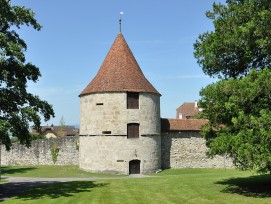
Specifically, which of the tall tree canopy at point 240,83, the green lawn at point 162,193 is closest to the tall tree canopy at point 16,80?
the green lawn at point 162,193

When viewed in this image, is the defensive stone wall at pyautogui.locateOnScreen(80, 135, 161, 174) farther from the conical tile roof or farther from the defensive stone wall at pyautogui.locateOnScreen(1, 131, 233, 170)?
the conical tile roof

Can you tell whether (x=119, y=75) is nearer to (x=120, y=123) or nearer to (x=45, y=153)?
(x=120, y=123)

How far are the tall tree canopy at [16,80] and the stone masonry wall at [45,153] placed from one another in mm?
19837

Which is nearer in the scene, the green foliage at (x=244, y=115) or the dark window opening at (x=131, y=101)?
the green foliage at (x=244, y=115)

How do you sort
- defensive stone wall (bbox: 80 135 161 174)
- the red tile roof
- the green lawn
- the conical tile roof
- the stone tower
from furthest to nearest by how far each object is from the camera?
the red tile roof
the conical tile roof
the stone tower
defensive stone wall (bbox: 80 135 161 174)
the green lawn

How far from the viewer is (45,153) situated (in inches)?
1580

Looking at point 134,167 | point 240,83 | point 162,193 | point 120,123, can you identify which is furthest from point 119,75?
point 240,83

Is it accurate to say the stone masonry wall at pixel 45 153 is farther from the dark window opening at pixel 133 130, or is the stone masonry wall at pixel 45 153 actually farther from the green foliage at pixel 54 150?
the dark window opening at pixel 133 130

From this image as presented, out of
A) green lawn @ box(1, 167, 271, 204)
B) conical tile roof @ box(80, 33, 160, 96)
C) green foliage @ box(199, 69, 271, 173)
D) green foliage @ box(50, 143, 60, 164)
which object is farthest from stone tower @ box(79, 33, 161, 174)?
green foliage @ box(199, 69, 271, 173)

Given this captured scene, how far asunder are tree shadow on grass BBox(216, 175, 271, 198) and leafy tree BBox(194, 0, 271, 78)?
658 centimetres

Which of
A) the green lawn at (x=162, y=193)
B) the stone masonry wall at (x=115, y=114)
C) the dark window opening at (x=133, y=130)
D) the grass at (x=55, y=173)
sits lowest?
the grass at (x=55, y=173)

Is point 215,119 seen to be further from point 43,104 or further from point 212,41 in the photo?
point 43,104

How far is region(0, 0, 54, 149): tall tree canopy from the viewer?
1811 centimetres

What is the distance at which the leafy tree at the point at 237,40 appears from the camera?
17.7 m
